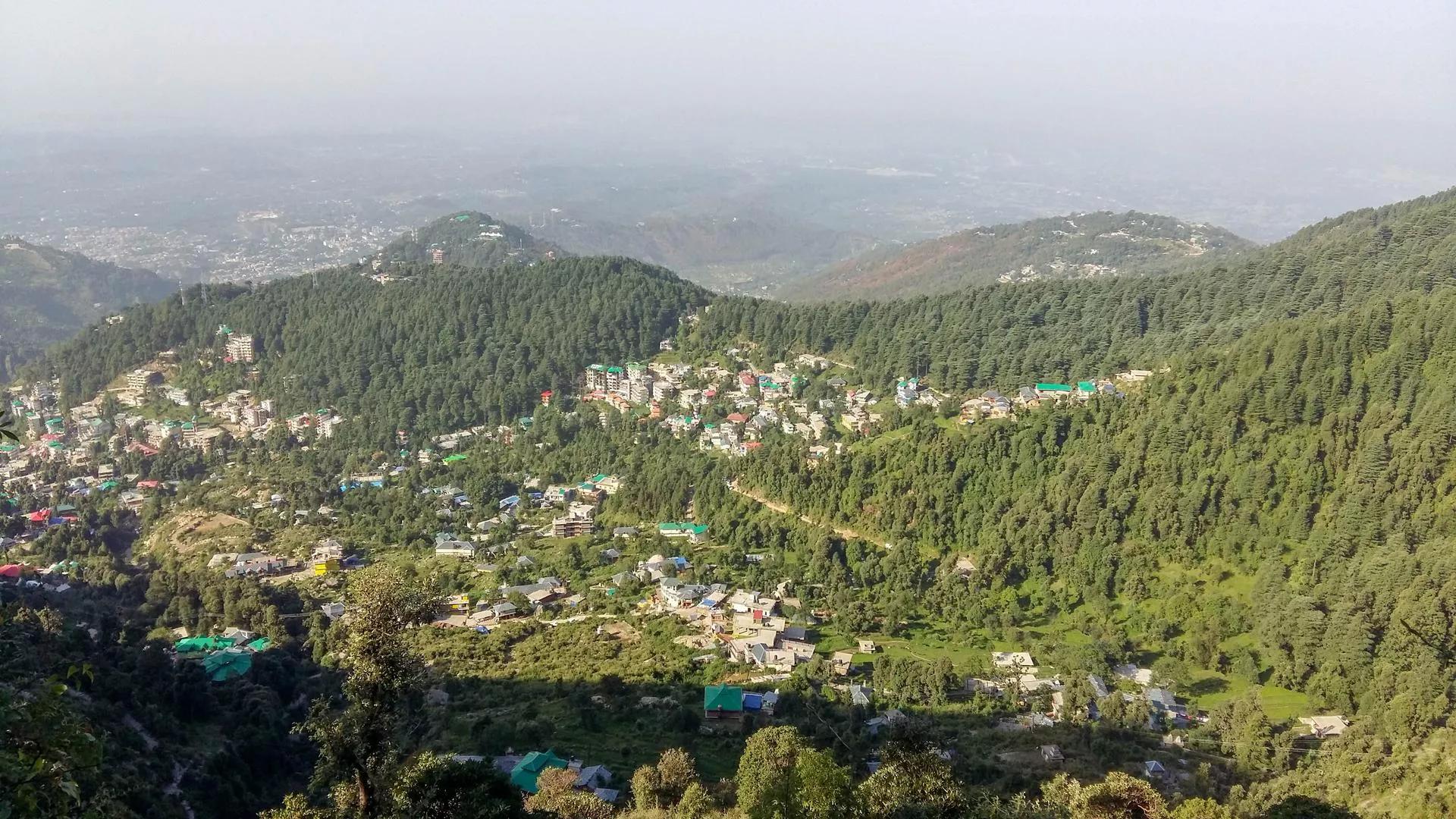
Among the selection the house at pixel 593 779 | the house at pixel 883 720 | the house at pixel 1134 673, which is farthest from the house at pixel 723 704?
the house at pixel 1134 673

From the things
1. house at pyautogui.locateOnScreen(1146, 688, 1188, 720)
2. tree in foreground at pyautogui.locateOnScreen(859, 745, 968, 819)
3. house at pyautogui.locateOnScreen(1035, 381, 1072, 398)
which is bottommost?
house at pyautogui.locateOnScreen(1146, 688, 1188, 720)

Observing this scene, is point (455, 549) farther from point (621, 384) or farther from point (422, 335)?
point (422, 335)

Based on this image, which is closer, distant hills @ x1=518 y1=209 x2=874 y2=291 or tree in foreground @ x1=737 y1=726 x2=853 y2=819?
tree in foreground @ x1=737 y1=726 x2=853 y2=819

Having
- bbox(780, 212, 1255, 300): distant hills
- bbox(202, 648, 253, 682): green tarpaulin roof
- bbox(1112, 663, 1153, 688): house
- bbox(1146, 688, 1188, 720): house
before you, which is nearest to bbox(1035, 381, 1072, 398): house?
bbox(1112, 663, 1153, 688): house

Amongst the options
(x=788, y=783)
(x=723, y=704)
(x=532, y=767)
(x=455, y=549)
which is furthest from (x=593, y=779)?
(x=455, y=549)

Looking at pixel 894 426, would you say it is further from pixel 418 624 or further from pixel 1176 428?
pixel 418 624

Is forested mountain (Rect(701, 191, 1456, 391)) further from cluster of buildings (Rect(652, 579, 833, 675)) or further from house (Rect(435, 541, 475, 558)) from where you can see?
house (Rect(435, 541, 475, 558))

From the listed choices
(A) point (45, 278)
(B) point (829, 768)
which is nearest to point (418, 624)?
(B) point (829, 768)
